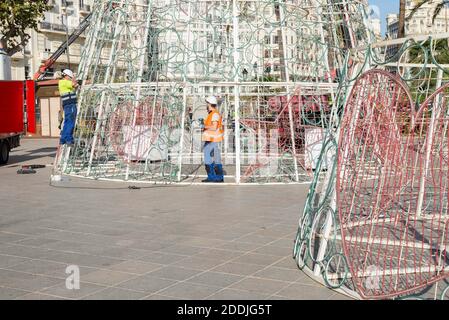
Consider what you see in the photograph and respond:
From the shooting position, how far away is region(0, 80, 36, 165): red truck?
1625 cm

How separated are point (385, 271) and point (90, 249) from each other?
3.17 meters

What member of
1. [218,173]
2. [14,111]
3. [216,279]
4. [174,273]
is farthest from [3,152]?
[216,279]

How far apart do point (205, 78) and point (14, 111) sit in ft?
22.8

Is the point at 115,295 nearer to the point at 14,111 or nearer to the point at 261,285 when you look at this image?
the point at 261,285

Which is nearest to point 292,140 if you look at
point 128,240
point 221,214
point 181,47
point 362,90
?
point 181,47

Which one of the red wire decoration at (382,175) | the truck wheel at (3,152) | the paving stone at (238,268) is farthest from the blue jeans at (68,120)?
the paving stone at (238,268)

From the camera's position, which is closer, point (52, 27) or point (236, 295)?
point (236, 295)

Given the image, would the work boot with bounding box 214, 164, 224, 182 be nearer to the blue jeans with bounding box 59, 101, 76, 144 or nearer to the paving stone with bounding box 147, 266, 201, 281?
the blue jeans with bounding box 59, 101, 76, 144

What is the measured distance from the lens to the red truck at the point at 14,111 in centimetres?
1625

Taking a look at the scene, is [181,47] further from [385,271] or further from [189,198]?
[385,271]

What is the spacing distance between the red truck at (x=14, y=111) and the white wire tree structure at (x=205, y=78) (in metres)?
3.42

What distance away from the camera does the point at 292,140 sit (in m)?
12.3

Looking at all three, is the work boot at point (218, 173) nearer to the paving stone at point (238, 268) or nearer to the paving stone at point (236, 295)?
the paving stone at point (238, 268)

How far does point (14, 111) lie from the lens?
1653 centimetres
